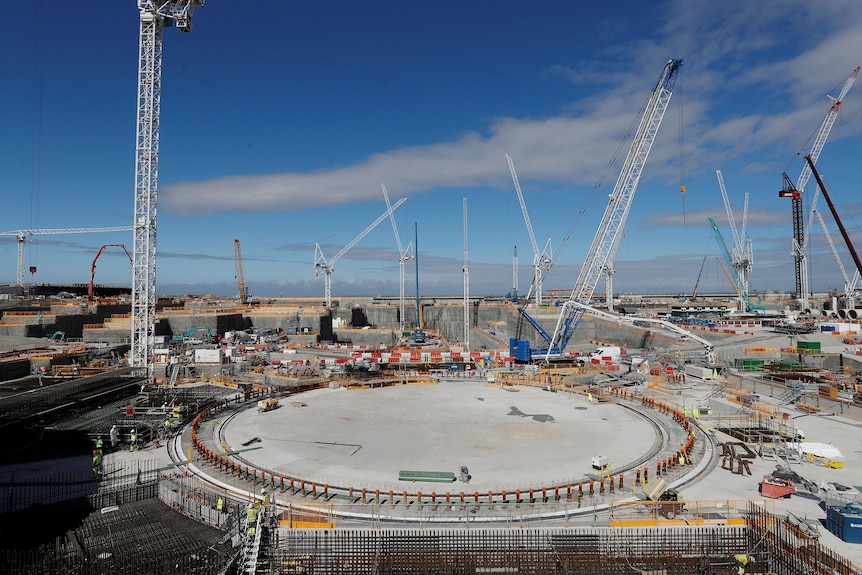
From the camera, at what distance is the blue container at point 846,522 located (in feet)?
53.5

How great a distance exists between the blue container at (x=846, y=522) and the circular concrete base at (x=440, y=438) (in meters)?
8.07

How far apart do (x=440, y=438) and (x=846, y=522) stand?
17.5m

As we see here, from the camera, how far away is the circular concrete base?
22516mm

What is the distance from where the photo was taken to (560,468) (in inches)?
904

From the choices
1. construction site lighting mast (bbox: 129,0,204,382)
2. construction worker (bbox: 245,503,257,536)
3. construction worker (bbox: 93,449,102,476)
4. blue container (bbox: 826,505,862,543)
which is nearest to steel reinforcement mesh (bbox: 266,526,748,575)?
construction worker (bbox: 245,503,257,536)

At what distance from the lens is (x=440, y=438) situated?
2772 centimetres

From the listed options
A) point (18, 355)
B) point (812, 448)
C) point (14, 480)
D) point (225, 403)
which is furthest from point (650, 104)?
point (18, 355)

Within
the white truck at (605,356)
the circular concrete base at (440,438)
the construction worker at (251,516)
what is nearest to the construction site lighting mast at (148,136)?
the circular concrete base at (440,438)

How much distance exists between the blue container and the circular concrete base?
8070 mm

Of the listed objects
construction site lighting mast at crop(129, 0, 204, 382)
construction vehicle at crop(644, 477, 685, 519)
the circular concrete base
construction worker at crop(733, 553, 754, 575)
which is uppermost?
construction site lighting mast at crop(129, 0, 204, 382)

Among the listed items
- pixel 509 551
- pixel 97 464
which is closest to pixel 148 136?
pixel 97 464

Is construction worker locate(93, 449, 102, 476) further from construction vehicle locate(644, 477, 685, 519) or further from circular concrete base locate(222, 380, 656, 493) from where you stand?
construction vehicle locate(644, 477, 685, 519)

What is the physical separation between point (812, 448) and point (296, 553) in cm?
2451

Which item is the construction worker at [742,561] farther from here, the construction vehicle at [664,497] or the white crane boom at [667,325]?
the white crane boom at [667,325]
